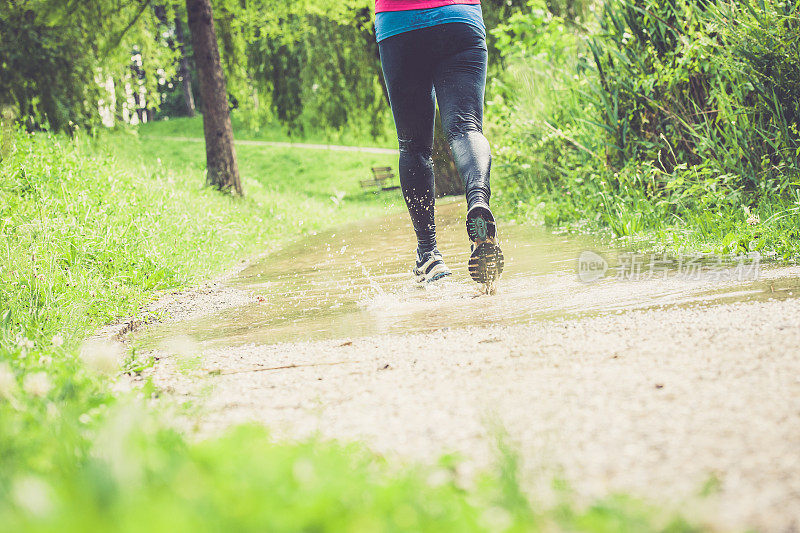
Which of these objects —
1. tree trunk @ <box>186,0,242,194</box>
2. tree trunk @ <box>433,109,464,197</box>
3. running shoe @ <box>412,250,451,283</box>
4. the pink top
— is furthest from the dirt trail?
tree trunk @ <box>433,109,464,197</box>

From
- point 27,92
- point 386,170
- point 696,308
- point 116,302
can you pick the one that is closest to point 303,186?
point 386,170

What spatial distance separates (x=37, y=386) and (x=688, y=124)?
14.6 ft

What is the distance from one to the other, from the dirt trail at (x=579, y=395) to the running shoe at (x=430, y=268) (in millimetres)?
1211

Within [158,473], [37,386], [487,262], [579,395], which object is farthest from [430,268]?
[158,473]

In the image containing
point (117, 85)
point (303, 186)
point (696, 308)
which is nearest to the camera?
point (696, 308)

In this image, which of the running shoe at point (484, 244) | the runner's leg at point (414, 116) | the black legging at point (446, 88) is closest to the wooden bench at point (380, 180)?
the runner's leg at point (414, 116)

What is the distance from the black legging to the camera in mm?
3777

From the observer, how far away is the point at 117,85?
543 inches

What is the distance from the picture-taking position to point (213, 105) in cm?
1161

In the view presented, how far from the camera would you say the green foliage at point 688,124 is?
4070 millimetres

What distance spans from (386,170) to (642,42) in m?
18.5

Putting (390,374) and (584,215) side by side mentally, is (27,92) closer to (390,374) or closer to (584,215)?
(584,215)

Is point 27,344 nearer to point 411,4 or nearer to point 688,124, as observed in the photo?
point 411,4

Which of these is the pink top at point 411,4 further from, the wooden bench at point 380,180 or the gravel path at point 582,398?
the wooden bench at point 380,180
